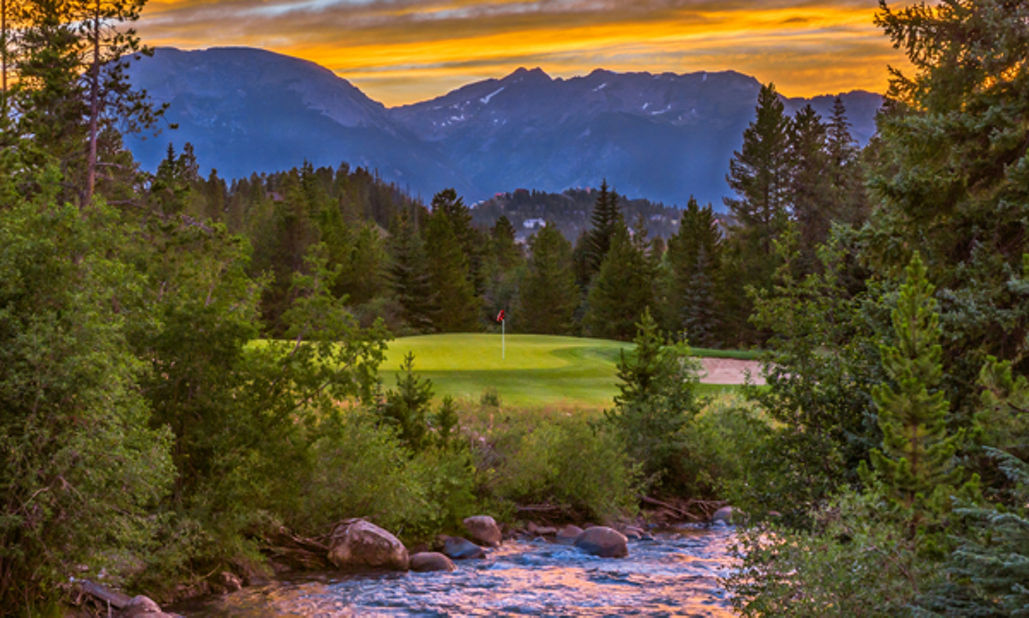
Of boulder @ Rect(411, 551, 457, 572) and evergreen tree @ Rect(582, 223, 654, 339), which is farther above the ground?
evergreen tree @ Rect(582, 223, 654, 339)

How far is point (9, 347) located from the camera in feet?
33.7

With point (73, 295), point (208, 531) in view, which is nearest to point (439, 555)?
point (208, 531)

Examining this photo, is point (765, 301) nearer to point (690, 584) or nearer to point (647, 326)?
point (690, 584)

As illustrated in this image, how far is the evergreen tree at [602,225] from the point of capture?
286ft

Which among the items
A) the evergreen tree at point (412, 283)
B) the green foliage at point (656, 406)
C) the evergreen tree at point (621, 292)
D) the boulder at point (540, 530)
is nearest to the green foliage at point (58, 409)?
the boulder at point (540, 530)

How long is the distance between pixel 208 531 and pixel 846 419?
9675 mm

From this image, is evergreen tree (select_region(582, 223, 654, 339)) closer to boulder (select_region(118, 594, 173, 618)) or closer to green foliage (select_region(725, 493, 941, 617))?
boulder (select_region(118, 594, 173, 618))

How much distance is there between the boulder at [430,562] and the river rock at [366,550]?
0.15 metres

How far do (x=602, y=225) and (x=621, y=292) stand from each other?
15.3 m

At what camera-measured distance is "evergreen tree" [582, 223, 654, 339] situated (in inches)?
2940

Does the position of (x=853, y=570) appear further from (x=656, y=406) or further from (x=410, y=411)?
(x=656, y=406)

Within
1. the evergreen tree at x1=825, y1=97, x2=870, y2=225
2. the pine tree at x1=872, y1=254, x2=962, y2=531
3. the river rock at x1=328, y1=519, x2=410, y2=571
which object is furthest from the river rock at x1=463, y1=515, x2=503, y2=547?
the evergreen tree at x1=825, y1=97, x2=870, y2=225

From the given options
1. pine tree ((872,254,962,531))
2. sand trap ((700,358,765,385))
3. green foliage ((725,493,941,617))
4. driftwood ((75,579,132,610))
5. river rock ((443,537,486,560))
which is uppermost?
pine tree ((872,254,962,531))

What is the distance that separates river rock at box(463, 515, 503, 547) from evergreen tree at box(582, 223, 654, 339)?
177ft
